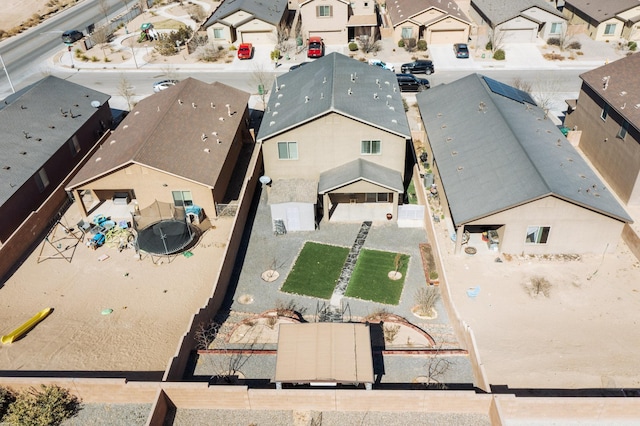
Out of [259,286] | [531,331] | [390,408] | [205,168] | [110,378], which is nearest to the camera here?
[390,408]

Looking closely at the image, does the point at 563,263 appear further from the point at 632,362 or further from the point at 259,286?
the point at 259,286

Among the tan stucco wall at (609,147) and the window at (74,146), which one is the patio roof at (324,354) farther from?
the window at (74,146)

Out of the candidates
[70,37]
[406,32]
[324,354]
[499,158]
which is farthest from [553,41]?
[70,37]

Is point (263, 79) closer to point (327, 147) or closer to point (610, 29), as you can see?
point (327, 147)

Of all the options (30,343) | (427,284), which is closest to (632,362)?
(427,284)

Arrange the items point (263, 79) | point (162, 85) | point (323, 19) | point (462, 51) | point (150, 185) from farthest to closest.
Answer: point (323, 19)
point (462, 51)
point (263, 79)
point (162, 85)
point (150, 185)

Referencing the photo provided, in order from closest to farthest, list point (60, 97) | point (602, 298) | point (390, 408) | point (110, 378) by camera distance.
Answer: point (390, 408)
point (110, 378)
point (602, 298)
point (60, 97)
